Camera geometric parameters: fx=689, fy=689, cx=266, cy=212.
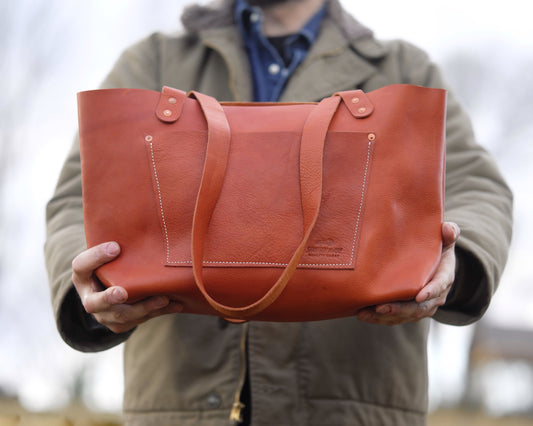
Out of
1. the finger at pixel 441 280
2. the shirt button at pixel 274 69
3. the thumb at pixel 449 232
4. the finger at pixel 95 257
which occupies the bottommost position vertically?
the finger at pixel 441 280

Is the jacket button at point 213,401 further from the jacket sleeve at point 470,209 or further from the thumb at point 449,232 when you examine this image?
the thumb at point 449,232

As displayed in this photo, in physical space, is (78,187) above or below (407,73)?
below

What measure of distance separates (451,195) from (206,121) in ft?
2.85

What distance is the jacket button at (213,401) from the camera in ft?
6.60

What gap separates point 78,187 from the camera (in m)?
2.18

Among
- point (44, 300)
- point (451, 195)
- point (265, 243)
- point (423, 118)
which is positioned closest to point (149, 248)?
point (265, 243)

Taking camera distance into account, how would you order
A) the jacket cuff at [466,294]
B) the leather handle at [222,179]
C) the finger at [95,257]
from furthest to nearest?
the jacket cuff at [466,294]
the finger at [95,257]
the leather handle at [222,179]

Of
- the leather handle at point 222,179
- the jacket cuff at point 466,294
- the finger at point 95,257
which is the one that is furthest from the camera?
the jacket cuff at point 466,294

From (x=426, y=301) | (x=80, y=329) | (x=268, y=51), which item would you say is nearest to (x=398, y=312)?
(x=426, y=301)

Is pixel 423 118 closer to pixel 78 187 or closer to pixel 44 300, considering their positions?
pixel 78 187

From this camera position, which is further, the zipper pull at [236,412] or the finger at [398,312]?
the zipper pull at [236,412]

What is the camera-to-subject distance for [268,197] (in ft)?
5.53

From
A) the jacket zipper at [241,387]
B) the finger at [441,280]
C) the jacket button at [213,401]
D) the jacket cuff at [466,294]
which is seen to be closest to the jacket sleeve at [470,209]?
the jacket cuff at [466,294]

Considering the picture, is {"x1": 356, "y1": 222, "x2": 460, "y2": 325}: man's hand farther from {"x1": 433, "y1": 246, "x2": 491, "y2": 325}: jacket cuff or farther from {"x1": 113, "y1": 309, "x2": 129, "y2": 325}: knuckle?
{"x1": 113, "y1": 309, "x2": 129, "y2": 325}: knuckle
